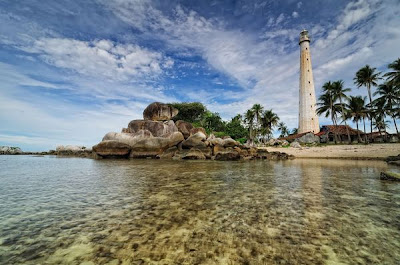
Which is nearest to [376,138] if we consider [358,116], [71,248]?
[358,116]

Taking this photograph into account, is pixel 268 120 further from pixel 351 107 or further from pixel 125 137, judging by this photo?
pixel 125 137

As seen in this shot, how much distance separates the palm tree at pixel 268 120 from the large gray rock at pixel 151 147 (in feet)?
111

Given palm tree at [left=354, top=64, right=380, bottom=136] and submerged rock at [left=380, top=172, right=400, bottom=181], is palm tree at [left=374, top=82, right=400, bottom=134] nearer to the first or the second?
palm tree at [left=354, top=64, right=380, bottom=136]

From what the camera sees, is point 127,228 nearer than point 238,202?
Yes

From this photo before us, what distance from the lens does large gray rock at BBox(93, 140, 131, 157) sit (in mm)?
22203

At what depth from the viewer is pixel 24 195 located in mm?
4848

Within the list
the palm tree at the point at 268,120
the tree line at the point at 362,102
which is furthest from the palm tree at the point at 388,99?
the palm tree at the point at 268,120

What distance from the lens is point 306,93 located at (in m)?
41.9

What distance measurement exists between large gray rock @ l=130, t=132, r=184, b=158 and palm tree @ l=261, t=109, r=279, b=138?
1326 inches

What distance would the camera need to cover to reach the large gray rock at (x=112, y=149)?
22203 mm

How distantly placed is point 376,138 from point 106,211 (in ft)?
186

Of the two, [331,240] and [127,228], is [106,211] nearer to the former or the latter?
[127,228]

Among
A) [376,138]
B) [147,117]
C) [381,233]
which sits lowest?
[381,233]

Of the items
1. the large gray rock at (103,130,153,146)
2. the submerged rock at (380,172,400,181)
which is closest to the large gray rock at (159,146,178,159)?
the large gray rock at (103,130,153,146)
